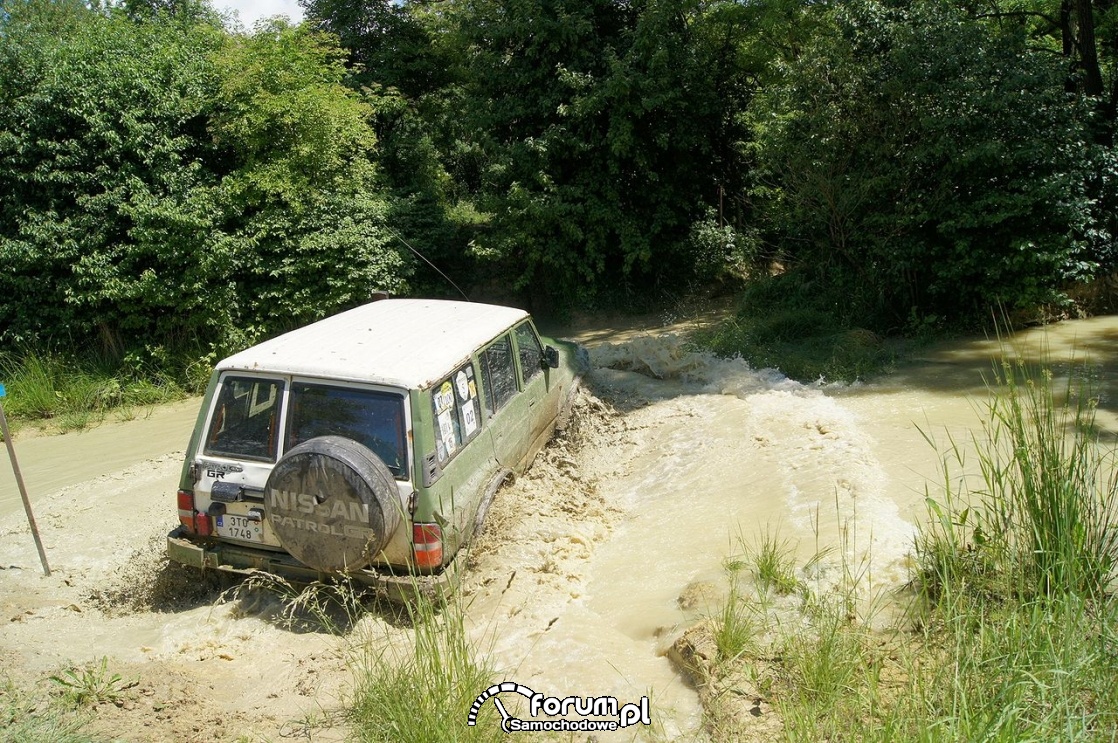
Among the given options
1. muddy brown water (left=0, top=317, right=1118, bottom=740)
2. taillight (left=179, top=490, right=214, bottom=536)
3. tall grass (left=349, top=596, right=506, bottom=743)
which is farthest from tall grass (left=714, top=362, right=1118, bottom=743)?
taillight (left=179, top=490, right=214, bottom=536)

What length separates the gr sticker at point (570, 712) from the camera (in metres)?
3.80

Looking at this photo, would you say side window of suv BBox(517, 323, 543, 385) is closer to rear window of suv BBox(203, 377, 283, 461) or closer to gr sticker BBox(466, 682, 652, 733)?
rear window of suv BBox(203, 377, 283, 461)

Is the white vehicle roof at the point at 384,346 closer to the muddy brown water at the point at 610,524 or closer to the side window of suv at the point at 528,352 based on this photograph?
the side window of suv at the point at 528,352

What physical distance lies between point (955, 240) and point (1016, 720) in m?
9.67

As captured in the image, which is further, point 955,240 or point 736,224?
point 736,224

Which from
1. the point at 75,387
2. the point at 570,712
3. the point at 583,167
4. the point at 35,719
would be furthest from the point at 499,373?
the point at 583,167

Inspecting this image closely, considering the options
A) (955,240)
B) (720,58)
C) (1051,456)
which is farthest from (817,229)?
(1051,456)

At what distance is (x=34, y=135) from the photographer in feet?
40.2

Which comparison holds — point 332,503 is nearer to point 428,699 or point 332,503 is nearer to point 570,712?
point 428,699

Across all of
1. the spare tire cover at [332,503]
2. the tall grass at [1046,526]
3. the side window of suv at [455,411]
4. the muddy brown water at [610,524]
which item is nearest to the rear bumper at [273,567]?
the spare tire cover at [332,503]

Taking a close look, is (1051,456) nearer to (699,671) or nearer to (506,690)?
(699,671)

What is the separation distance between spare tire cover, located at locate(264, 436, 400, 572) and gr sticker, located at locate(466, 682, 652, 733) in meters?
1.35

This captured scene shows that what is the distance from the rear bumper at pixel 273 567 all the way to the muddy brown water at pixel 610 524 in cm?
32

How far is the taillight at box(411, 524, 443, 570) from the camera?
4992 millimetres
